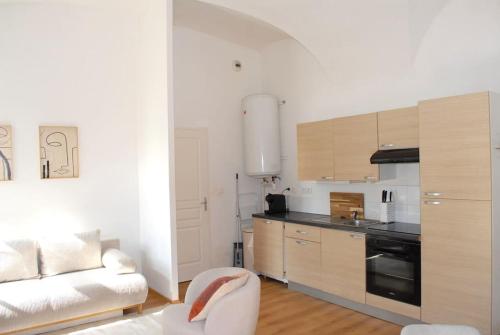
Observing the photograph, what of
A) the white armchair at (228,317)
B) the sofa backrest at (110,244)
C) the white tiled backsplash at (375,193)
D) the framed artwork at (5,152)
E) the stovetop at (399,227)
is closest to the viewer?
the white armchair at (228,317)

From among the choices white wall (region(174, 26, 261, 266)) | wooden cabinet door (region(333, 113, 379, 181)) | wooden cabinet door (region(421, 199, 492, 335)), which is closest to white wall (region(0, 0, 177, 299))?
white wall (region(174, 26, 261, 266))

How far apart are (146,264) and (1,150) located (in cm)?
203

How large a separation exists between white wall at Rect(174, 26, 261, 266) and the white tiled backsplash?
844 millimetres

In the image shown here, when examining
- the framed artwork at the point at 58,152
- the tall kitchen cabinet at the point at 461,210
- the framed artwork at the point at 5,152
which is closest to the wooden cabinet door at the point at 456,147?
the tall kitchen cabinet at the point at 461,210

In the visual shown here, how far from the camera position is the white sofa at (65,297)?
3.27 meters

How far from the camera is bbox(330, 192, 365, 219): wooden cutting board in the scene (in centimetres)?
448

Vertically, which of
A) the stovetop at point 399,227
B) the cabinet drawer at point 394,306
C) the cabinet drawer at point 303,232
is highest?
the stovetop at point 399,227

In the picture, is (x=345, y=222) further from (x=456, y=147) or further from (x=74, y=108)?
(x=74, y=108)

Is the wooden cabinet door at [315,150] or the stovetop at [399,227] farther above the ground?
the wooden cabinet door at [315,150]

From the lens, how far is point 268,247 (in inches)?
194

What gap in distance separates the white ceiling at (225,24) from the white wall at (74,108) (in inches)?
28.4

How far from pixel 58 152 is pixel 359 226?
3361 mm

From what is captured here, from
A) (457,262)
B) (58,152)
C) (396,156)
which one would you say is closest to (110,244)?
(58,152)

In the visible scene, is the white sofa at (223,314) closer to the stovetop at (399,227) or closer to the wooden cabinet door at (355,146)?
the stovetop at (399,227)
